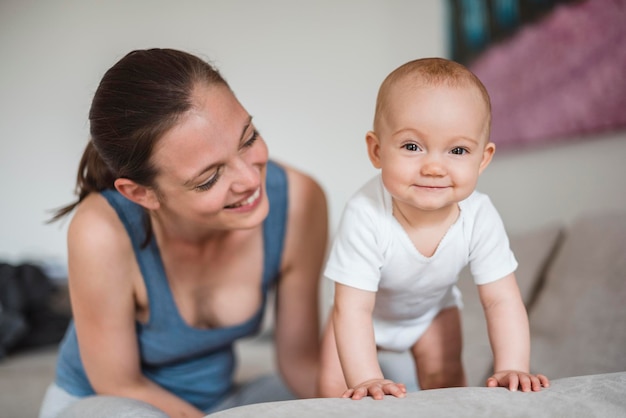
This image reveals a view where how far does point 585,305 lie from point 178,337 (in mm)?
995

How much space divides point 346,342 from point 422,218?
0.24 m

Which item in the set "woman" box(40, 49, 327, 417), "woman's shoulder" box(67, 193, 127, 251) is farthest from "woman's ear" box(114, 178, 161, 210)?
"woman's shoulder" box(67, 193, 127, 251)

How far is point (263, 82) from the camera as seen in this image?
10.9 feet

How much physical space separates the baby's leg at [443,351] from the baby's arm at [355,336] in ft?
0.86

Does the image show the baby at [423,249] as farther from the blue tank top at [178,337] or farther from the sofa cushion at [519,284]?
the sofa cushion at [519,284]

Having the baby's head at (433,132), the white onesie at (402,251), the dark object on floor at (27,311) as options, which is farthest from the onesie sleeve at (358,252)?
the dark object on floor at (27,311)

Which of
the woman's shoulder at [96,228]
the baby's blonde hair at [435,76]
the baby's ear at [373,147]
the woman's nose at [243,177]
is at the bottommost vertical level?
the woman's shoulder at [96,228]

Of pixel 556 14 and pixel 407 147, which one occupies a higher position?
pixel 556 14

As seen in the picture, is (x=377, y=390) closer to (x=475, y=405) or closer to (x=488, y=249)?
(x=475, y=405)

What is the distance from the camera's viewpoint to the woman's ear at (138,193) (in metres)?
1.34

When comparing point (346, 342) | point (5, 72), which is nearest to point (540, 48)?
point (346, 342)

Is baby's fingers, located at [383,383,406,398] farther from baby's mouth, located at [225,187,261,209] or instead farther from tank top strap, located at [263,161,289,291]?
tank top strap, located at [263,161,289,291]

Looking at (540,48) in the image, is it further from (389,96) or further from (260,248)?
(389,96)

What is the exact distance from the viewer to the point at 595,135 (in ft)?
7.33
